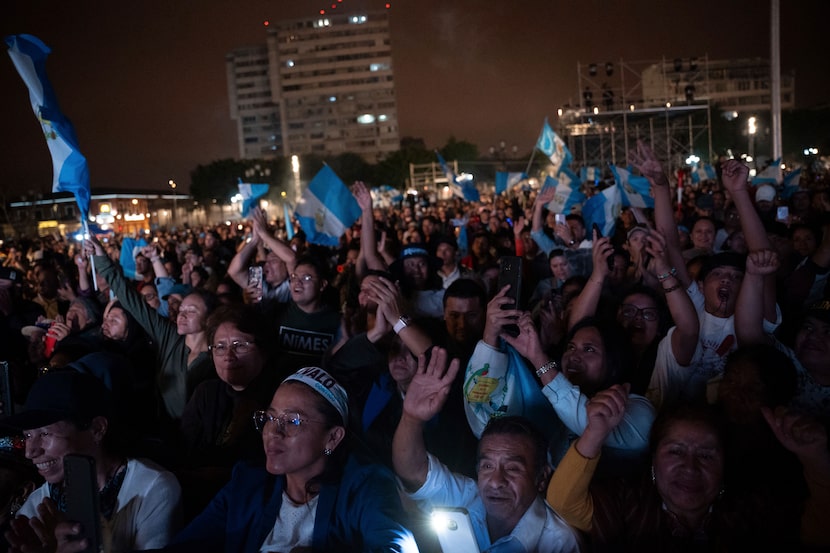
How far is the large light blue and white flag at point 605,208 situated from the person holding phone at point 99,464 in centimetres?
744

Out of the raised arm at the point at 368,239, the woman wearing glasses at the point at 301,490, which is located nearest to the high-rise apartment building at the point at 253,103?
the raised arm at the point at 368,239

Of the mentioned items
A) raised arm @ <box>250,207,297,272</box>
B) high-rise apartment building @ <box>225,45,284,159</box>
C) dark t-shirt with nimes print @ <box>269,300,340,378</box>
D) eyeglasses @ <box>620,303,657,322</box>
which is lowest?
dark t-shirt with nimes print @ <box>269,300,340,378</box>

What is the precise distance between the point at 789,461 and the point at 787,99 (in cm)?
13802

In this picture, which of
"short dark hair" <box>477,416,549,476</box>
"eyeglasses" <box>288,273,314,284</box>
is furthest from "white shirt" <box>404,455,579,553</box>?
"eyeglasses" <box>288,273,314,284</box>

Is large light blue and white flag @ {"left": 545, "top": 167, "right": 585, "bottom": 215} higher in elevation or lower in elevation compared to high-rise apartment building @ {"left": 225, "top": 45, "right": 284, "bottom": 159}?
lower

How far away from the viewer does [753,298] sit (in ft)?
11.9

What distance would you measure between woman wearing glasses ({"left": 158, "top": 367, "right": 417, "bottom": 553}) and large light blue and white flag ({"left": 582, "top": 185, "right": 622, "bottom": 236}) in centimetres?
719

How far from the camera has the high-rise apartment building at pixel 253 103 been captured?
152m

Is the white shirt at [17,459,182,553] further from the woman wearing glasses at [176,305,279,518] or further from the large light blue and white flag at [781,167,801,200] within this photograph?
the large light blue and white flag at [781,167,801,200]

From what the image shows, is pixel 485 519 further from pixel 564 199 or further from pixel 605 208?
pixel 564 199

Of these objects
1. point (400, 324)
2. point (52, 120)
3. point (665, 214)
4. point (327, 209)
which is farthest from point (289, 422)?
point (327, 209)

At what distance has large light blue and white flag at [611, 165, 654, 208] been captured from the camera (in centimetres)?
1031

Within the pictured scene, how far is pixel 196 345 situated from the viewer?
4895 millimetres

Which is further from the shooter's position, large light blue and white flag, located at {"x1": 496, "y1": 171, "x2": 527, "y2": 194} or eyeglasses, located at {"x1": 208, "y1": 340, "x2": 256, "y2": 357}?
large light blue and white flag, located at {"x1": 496, "y1": 171, "x2": 527, "y2": 194}
